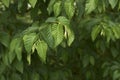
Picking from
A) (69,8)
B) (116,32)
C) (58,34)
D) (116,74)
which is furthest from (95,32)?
(116,74)

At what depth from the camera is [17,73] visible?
218cm

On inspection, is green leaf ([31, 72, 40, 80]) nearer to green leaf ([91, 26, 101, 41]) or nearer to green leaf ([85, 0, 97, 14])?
green leaf ([91, 26, 101, 41])

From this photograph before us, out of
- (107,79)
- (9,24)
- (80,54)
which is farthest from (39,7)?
(107,79)

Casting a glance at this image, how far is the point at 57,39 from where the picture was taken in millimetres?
1593

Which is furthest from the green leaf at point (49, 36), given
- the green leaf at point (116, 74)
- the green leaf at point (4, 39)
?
the green leaf at point (116, 74)

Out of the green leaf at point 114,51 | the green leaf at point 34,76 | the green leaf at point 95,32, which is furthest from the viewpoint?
the green leaf at point 114,51

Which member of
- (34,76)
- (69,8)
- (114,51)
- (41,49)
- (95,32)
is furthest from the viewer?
(114,51)

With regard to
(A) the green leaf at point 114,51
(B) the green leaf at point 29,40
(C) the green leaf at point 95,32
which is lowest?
(A) the green leaf at point 114,51

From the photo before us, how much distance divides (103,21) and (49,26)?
0.58m

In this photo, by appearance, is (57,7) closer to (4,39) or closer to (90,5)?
(90,5)

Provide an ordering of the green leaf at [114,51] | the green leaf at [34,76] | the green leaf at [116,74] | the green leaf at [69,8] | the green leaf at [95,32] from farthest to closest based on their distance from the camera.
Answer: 1. the green leaf at [114,51]
2. the green leaf at [116,74]
3. the green leaf at [34,76]
4. the green leaf at [95,32]
5. the green leaf at [69,8]

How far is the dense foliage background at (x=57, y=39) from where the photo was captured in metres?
1.65

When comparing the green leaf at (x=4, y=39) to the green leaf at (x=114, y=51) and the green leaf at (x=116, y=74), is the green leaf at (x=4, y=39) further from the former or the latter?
the green leaf at (x=114, y=51)

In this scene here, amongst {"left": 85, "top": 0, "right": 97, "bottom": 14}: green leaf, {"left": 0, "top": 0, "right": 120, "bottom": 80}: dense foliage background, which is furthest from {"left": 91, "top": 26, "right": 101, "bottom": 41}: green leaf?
{"left": 85, "top": 0, "right": 97, "bottom": 14}: green leaf
